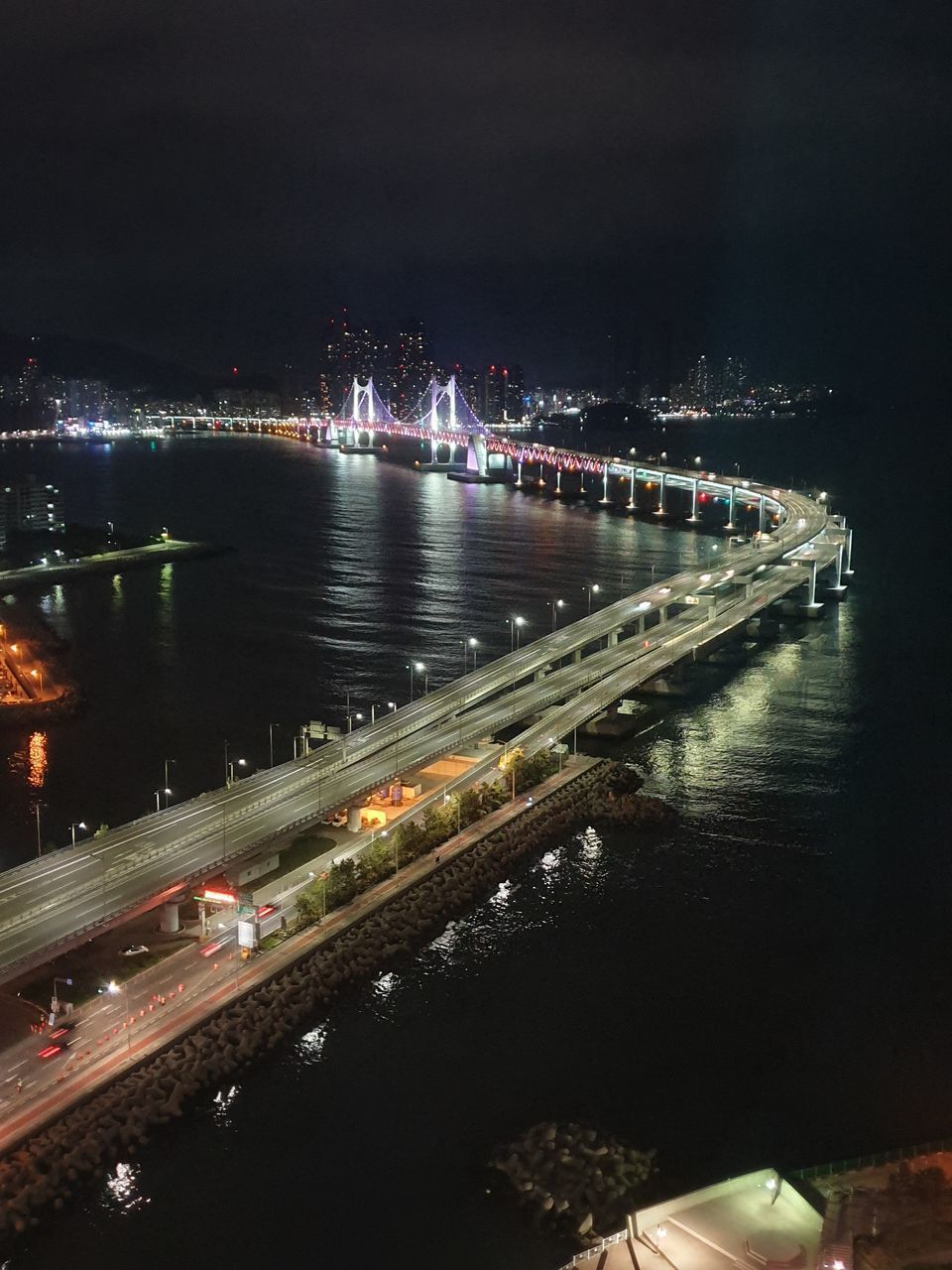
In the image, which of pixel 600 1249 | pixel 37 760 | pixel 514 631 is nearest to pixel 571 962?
pixel 600 1249

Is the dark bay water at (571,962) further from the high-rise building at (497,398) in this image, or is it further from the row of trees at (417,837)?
the high-rise building at (497,398)

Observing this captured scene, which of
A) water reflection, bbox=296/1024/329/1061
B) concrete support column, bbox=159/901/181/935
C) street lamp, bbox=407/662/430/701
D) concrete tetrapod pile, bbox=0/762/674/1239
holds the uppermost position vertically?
street lamp, bbox=407/662/430/701

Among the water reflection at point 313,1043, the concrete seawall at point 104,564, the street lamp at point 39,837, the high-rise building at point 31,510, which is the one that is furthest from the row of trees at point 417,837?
the high-rise building at point 31,510

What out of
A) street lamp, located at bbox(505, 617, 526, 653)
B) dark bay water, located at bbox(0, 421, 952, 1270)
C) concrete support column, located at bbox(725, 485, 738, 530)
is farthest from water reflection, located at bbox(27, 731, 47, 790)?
concrete support column, located at bbox(725, 485, 738, 530)

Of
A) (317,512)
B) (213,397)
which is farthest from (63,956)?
(213,397)

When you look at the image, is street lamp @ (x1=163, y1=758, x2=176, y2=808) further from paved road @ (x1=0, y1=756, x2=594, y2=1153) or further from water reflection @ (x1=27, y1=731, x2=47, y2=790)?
paved road @ (x1=0, y1=756, x2=594, y2=1153)

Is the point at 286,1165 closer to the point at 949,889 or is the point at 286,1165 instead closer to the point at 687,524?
the point at 949,889

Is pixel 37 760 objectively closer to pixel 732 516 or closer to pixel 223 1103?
pixel 223 1103
